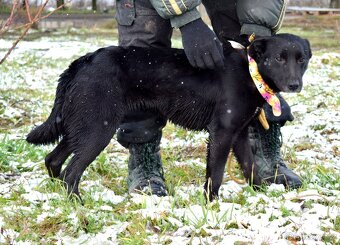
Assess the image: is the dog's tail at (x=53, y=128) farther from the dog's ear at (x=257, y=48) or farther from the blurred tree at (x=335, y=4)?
the blurred tree at (x=335, y=4)

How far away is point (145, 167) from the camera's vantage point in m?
3.53

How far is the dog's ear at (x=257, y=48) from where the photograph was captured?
3.14m

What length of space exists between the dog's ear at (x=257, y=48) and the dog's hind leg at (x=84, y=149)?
914 millimetres

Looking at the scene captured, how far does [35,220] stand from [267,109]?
5.74 feet

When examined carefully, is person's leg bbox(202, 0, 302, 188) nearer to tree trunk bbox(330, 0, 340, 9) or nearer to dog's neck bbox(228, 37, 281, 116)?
dog's neck bbox(228, 37, 281, 116)

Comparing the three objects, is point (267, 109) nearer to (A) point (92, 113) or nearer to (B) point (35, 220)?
(A) point (92, 113)

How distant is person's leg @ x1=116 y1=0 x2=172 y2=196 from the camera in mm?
3350

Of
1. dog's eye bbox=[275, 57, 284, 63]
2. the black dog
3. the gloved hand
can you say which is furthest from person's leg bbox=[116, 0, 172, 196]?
dog's eye bbox=[275, 57, 284, 63]

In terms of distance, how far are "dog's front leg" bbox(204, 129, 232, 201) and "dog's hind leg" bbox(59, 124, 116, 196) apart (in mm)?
585

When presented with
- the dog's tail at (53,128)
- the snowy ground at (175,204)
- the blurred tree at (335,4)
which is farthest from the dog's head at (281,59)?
the blurred tree at (335,4)

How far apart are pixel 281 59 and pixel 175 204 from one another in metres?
1.02

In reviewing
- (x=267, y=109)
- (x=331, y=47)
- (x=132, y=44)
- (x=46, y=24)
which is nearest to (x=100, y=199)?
(x=132, y=44)

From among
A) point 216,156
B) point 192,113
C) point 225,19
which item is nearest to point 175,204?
point 216,156

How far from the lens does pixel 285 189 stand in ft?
10.8
